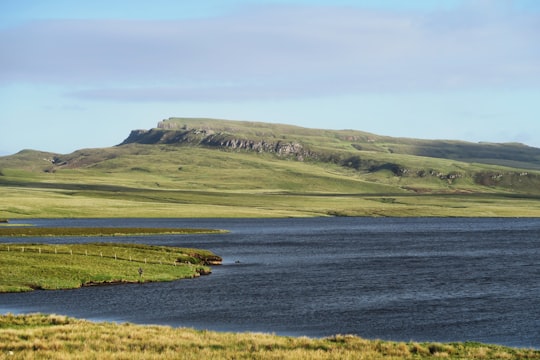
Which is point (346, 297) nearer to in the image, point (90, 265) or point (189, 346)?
point (90, 265)

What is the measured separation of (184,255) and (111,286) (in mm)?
25994

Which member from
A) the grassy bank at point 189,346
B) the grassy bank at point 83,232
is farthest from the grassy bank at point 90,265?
the grassy bank at point 83,232

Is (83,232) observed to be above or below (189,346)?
below

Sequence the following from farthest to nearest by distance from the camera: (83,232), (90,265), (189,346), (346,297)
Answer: (83,232)
(90,265)
(346,297)
(189,346)

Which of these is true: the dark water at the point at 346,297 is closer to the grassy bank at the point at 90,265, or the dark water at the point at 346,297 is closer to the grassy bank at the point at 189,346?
the grassy bank at the point at 90,265

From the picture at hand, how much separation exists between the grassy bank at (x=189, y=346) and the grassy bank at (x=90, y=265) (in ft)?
108

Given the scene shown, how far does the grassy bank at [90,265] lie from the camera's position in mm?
78812

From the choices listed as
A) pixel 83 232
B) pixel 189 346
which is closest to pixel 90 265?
pixel 189 346

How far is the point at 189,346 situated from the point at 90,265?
51.1 meters

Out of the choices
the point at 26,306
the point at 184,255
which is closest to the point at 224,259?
the point at 184,255

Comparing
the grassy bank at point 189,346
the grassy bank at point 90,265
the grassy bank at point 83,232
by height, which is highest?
the grassy bank at point 189,346

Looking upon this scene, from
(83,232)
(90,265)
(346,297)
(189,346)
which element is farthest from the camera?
A: (83,232)

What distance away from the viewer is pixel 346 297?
73.6 metres

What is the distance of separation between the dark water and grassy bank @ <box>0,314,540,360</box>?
1072 cm
